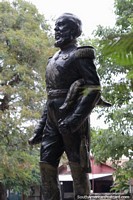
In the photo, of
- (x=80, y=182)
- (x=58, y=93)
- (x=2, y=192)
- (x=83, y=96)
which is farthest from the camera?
(x=2, y=192)

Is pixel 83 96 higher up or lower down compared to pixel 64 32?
lower down

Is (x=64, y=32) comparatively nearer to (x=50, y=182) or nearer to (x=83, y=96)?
(x=83, y=96)

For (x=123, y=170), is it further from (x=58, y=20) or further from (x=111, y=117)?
(x=58, y=20)

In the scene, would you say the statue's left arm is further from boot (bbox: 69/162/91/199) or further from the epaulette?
boot (bbox: 69/162/91/199)

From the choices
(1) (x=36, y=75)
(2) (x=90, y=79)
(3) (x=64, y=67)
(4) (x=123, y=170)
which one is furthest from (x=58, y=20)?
(1) (x=36, y=75)

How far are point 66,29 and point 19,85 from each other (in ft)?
27.6

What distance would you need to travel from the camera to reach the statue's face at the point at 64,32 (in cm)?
307

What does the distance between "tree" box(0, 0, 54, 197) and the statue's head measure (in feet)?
25.4

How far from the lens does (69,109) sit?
9.43 ft

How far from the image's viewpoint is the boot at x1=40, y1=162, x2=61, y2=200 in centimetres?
288

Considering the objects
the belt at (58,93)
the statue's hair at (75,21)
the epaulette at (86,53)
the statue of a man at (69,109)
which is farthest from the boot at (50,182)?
the statue's hair at (75,21)

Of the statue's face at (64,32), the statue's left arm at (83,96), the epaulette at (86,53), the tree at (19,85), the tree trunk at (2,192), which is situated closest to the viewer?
the statue's left arm at (83,96)

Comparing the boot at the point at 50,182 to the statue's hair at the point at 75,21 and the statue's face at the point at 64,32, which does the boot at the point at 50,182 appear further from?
the statue's hair at the point at 75,21

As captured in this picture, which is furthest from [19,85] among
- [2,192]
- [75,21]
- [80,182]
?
[80,182]
